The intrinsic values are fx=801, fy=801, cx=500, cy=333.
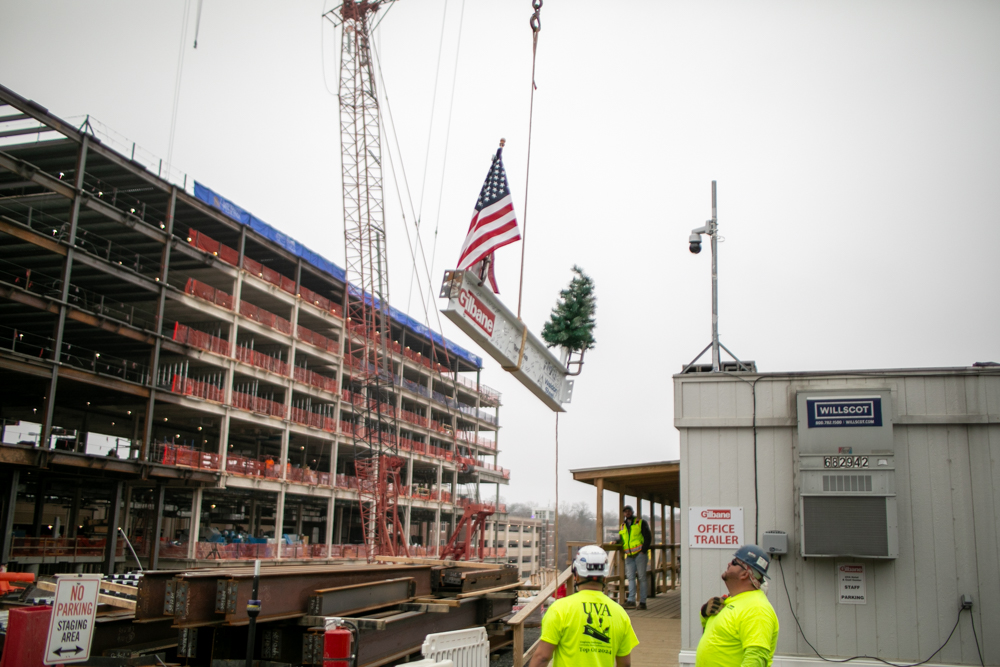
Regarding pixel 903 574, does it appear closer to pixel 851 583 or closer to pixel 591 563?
pixel 851 583

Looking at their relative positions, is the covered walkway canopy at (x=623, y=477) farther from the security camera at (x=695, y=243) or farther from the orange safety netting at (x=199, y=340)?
the orange safety netting at (x=199, y=340)

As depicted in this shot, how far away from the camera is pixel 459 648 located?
29.7 ft

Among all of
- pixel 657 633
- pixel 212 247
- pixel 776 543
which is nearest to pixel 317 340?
pixel 212 247

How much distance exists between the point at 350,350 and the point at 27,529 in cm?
2082

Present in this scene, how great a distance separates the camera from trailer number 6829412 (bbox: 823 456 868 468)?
29.3 ft

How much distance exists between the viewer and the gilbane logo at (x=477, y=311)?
26.7ft

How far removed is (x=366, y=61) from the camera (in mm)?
47156

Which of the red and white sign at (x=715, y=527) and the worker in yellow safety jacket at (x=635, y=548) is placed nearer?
the red and white sign at (x=715, y=527)

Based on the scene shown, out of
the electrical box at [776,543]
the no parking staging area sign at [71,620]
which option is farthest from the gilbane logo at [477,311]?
the no parking staging area sign at [71,620]

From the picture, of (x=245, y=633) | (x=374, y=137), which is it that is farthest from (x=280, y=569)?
(x=374, y=137)

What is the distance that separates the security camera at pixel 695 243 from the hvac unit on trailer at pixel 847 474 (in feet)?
16.0

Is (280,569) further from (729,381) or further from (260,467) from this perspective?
(260,467)

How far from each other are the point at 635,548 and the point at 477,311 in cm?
860

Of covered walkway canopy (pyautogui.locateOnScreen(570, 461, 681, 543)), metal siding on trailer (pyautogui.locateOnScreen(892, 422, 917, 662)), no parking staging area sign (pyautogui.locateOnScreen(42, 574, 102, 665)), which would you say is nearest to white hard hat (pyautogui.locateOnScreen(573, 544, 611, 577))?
metal siding on trailer (pyautogui.locateOnScreen(892, 422, 917, 662))
